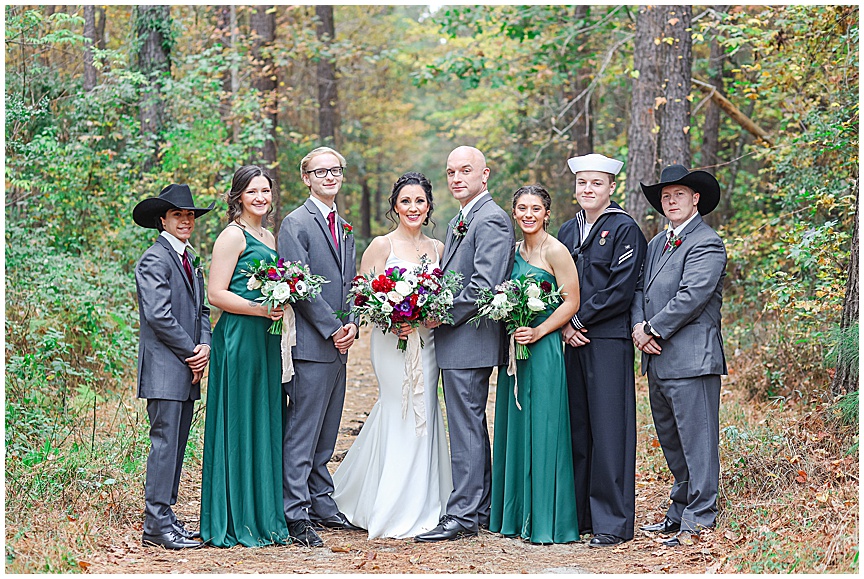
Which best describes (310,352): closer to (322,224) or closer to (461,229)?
(322,224)

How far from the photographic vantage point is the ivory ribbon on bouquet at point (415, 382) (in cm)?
621

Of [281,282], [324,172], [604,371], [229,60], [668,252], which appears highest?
[229,60]

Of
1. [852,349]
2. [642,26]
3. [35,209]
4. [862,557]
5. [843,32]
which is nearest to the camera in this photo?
[862,557]

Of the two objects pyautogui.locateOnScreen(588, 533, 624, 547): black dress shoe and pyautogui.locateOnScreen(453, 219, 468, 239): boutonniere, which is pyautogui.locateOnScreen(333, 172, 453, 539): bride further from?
pyautogui.locateOnScreen(588, 533, 624, 547): black dress shoe

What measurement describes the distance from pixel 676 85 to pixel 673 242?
578 centimetres

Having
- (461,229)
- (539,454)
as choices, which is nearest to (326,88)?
(461,229)

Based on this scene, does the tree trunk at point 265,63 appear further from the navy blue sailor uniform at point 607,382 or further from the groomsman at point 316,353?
the navy blue sailor uniform at point 607,382

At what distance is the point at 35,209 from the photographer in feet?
40.2

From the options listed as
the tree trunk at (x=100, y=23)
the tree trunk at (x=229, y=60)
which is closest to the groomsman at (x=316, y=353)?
the tree trunk at (x=229, y=60)

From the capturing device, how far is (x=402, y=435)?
248 inches

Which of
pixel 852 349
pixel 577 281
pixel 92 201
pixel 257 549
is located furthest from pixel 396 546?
pixel 92 201

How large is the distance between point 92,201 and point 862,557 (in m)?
11.3

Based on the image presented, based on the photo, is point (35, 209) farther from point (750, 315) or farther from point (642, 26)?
point (750, 315)

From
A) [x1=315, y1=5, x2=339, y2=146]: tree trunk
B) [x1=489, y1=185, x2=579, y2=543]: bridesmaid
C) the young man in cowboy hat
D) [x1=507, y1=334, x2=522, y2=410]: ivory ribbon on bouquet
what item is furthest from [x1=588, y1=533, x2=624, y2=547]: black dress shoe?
[x1=315, y1=5, x2=339, y2=146]: tree trunk
